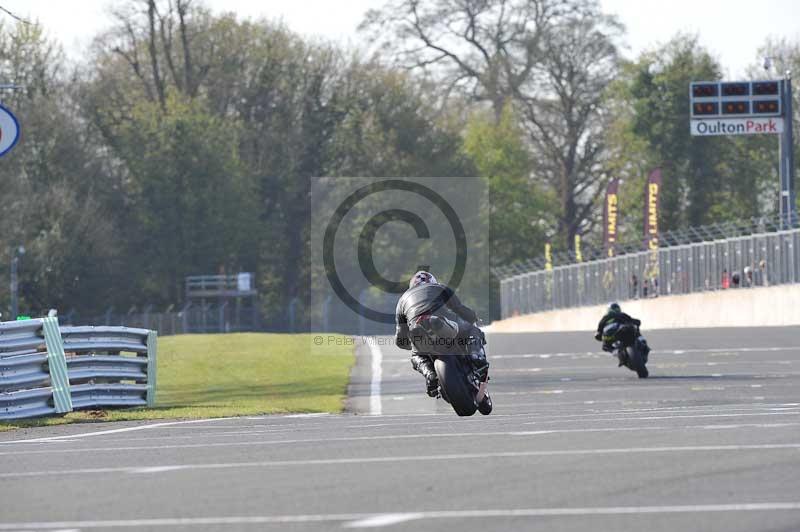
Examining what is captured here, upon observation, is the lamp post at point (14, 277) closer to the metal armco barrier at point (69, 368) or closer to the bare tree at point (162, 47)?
the bare tree at point (162, 47)

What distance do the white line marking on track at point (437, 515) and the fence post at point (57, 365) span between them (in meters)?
11.8

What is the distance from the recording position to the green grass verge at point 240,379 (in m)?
21.9

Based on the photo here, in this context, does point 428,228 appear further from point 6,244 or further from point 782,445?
point 782,445

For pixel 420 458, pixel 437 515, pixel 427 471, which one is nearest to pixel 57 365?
pixel 420 458

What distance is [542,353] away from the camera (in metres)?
35.9

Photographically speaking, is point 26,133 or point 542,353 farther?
point 26,133

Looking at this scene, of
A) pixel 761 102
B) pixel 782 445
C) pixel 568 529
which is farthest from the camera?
pixel 761 102

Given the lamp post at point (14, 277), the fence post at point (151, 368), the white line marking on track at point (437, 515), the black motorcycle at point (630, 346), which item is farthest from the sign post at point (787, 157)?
the white line marking on track at point (437, 515)

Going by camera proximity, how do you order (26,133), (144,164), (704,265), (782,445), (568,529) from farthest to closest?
(144,164), (26,133), (704,265), (782,445), (568,529)

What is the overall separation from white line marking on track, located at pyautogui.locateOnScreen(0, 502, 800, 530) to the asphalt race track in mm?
17

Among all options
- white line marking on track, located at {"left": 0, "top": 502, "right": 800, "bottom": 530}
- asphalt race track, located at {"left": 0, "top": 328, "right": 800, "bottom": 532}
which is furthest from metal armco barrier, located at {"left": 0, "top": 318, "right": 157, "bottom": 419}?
white line marking on track, located at {"left": 0, "top": 502, "right": 800, "bottom": 530}

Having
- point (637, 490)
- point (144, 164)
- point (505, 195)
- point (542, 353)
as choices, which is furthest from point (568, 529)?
point (505, 195)

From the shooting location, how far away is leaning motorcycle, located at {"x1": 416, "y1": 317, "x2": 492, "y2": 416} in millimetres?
15773

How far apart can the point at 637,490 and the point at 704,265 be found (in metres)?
48.0
